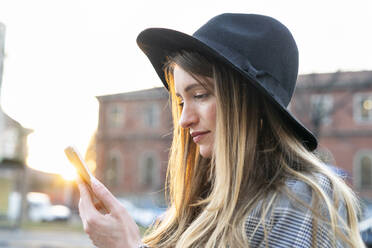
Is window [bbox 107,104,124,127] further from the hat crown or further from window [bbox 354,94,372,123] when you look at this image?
the hat crown

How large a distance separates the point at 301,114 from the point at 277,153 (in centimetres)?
2212

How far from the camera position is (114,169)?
40.4m

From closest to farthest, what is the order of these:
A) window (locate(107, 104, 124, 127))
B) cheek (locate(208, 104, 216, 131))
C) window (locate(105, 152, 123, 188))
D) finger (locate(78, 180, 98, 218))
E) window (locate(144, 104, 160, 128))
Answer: finger (locate(78, 180, 98, 218)) → cheek (locate(208, 104, 216, 131)) → window (locate(144, 104, 160, 128)) → window (locate(105, 152, 123, 188)) → window (locate(107, 104, 124, 127))

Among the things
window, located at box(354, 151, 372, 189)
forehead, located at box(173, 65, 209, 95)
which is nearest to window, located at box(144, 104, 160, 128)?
window, located at box(354, 151, 372, 189)

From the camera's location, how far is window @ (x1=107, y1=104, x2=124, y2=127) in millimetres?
40719

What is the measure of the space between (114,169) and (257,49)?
129 feet

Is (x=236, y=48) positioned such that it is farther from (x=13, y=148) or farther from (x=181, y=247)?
(x=13, y=148)

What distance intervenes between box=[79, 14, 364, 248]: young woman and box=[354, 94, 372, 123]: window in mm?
33260

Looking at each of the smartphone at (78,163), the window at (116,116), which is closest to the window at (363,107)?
the window at (116,116)

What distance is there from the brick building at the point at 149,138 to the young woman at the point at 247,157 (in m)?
32.1

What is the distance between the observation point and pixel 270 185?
166 centimetres

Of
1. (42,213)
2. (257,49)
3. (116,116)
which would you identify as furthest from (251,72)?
(116,116)

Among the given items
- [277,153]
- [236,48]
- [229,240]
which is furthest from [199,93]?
[229,240]

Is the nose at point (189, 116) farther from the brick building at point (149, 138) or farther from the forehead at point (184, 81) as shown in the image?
the brick building at point (149, 138)
